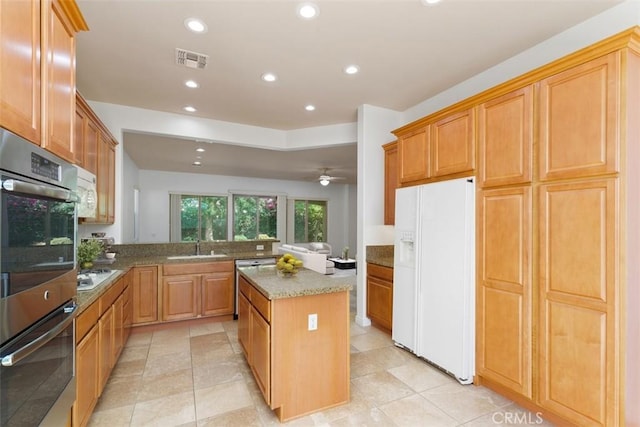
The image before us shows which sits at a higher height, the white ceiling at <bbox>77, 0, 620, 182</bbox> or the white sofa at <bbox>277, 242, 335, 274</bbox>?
the white ceiling at <bbox>77, 0, 620, 182</bbox>

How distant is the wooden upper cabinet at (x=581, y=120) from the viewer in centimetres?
174

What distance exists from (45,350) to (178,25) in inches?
90.6

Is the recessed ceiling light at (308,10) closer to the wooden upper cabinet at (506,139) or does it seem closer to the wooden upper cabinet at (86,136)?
the wooden upper cabinet at (506,139)

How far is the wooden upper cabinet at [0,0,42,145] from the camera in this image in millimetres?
1018

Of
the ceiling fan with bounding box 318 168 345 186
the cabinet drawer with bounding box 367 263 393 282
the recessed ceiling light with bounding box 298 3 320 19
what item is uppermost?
the recessed ceiling light with bounding box 298 3 320 19

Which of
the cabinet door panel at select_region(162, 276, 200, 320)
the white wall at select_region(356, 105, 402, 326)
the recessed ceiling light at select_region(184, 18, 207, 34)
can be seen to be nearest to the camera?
the recessed ceiling light at select_region(184, 18, 207, 34)

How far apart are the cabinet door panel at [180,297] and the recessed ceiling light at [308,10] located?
3280 millimetres

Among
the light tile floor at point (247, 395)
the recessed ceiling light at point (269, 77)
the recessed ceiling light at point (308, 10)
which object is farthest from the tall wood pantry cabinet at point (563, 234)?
the recessed ceiling light at point (269, 77)

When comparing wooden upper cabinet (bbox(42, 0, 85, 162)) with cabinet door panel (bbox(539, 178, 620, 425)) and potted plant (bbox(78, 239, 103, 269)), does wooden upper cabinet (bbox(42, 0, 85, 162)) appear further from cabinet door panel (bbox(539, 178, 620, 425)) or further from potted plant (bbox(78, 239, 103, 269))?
cabinet door panel (bbox(539, 178, 620, 425))

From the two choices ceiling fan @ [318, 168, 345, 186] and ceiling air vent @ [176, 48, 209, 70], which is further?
ceiling fan @ [318, 168, 345, 186]

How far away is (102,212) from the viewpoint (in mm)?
3334

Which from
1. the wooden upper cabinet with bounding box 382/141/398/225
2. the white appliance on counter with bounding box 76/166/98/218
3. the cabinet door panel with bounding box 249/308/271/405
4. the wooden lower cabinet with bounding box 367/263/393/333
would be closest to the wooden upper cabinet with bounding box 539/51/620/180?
the wooden upper cabinet with bounding box 382/141/398/225

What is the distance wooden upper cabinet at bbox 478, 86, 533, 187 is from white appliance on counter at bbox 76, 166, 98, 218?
338 cm

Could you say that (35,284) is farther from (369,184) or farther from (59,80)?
(369,184)
